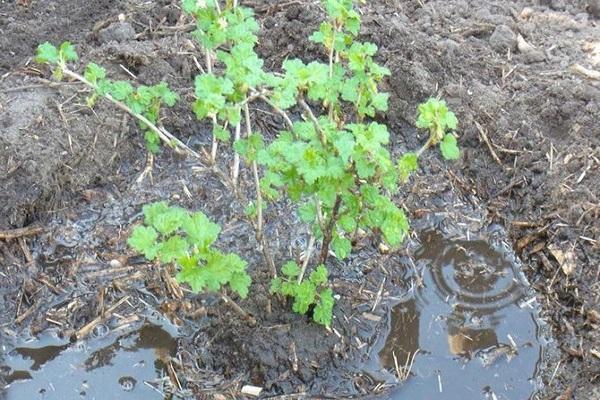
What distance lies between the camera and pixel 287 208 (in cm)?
381

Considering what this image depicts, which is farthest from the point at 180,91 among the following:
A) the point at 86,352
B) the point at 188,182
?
the point at 86,352

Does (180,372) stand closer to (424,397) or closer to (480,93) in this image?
(424,397)

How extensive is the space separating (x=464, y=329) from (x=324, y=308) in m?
0.72

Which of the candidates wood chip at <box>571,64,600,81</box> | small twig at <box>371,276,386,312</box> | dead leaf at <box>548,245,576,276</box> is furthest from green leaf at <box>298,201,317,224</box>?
wood chip at <box>571,64,600,81</box>

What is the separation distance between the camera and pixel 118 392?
3.16 metres

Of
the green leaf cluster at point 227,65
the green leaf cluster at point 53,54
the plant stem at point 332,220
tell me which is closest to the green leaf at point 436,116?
the plant stem at point 332,220

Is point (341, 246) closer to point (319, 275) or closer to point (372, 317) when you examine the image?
point (319, 275)

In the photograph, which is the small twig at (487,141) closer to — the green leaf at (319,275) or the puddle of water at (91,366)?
the green leaf at (319,275)

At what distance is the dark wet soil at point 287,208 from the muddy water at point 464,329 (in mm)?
18

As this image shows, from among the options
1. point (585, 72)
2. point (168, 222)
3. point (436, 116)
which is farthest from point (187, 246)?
point (585, 72)

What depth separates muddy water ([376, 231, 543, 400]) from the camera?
3197 mm

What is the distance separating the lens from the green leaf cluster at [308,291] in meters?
3.07

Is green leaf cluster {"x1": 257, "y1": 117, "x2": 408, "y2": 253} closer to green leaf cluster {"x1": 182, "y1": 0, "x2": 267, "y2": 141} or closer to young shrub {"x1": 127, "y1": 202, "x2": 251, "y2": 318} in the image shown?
green leaf cluster {"x1": 182, "y1": 0, "x2": 267, "y2": 141}

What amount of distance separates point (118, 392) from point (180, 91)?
1.75 metres
